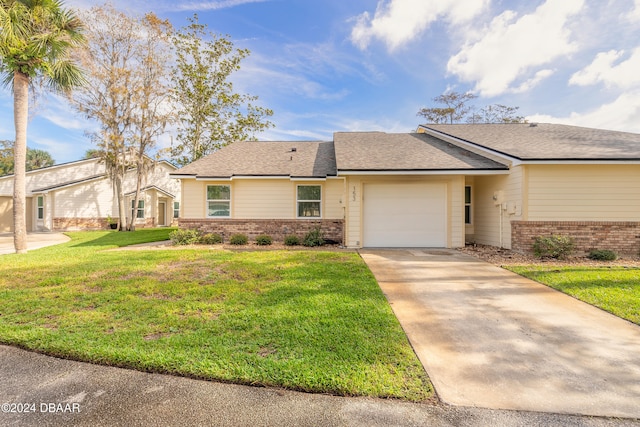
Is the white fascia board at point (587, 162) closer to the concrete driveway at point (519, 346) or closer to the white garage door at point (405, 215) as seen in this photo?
the white garage door at point (405, 215)

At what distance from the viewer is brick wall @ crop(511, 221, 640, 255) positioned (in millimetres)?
8438

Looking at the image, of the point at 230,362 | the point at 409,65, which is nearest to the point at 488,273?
the point at 230,362

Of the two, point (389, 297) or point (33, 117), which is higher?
point (33, 117)

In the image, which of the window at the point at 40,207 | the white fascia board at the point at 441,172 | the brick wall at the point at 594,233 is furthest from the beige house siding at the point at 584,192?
the window at the point at 40,207

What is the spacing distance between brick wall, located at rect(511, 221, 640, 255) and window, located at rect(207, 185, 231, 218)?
36.2 feet

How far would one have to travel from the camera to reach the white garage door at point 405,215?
9992 mm

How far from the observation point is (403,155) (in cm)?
1079

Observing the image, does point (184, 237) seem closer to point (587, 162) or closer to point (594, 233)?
point (587, 162)

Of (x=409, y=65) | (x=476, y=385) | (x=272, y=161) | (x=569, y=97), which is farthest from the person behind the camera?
(x=409, y=65)

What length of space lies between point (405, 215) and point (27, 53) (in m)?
13.6

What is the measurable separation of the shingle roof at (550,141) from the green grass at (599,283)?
11.9ft

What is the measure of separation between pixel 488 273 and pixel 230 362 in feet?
19.8

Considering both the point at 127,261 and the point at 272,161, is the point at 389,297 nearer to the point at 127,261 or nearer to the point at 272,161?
the point at 127,261

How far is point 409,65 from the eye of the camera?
16234mm
